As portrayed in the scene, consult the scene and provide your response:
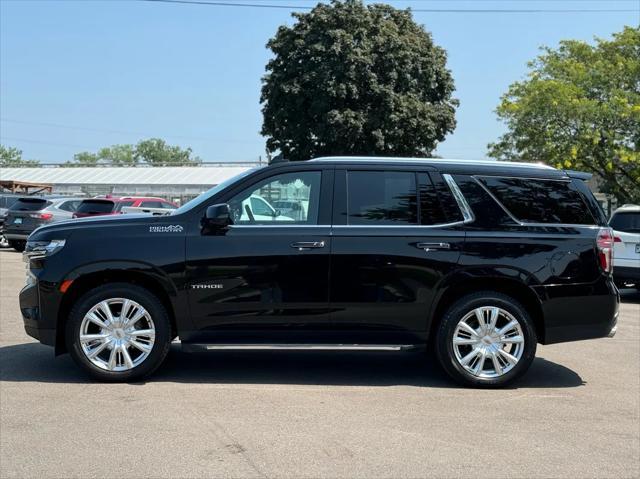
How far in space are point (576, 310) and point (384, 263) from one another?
1.80 m

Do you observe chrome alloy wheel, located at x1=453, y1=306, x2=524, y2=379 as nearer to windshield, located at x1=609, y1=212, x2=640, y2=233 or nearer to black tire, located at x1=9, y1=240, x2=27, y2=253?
windshield, located at x1=609, y1=212, x2=640, y2=233

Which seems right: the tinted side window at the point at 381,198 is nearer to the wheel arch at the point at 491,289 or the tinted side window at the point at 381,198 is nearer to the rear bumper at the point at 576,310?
the wheel arch at the point at 491,289

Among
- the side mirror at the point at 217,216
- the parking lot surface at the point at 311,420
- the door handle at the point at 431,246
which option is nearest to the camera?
the parking lot surface at the point at 311,420

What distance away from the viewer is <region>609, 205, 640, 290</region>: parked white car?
41.8 feet

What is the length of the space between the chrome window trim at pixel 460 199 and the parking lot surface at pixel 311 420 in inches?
60.1

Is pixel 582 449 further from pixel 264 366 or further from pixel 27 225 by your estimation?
pixel 27 225

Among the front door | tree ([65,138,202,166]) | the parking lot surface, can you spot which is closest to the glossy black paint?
the front door

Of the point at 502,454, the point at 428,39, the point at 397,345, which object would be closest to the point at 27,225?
the point at 397,345

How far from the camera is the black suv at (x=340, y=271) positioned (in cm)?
617

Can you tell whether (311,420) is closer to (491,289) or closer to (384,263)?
(384,263)

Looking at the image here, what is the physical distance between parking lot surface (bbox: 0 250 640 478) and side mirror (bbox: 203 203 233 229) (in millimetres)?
1407

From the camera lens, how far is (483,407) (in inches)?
229

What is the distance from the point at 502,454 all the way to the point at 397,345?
177 cm

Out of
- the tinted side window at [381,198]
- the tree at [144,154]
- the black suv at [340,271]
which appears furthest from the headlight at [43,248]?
the tree at [144,154]
